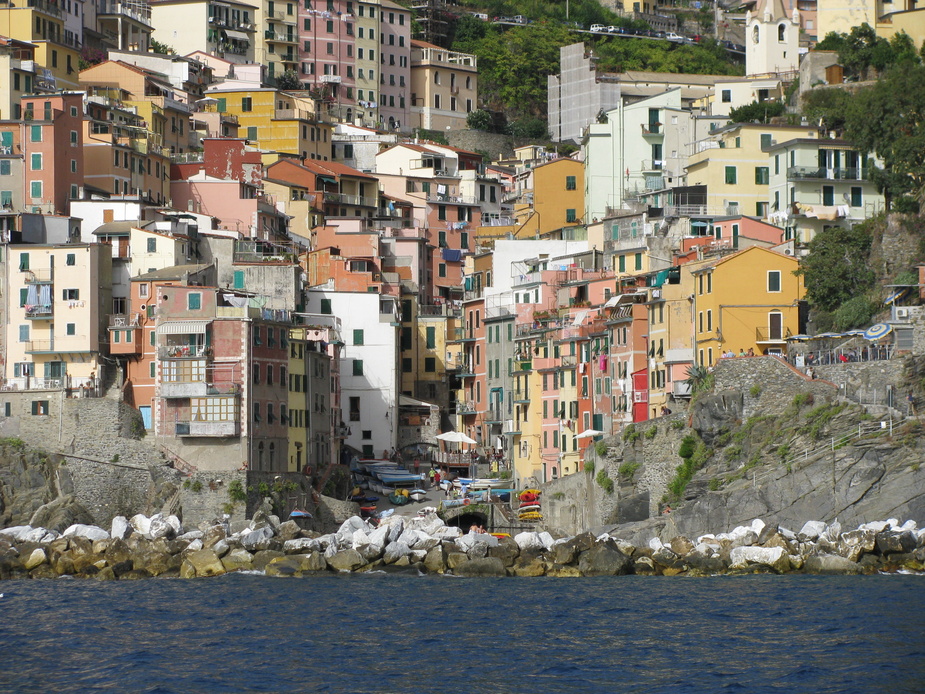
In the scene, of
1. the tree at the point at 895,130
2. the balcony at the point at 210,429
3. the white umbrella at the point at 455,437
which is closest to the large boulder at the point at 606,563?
the balcony at the point at 210,429

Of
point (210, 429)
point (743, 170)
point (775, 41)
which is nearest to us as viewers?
point (210, 429)

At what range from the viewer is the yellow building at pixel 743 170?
331 feet

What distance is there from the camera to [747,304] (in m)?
81.2

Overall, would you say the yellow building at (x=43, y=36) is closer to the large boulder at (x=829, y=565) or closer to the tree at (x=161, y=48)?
the tree at (x=161, y=48)

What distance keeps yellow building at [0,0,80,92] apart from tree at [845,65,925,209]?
1997 inches

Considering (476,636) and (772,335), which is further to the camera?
(772,335)

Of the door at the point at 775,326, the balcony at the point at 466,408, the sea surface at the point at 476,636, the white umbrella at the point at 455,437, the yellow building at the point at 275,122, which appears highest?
the yellow building at the point at 275,122

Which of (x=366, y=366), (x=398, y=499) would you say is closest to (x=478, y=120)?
(x=366, y=366)

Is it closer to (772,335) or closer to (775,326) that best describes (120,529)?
(772,335)

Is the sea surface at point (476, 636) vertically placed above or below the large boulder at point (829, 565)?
below

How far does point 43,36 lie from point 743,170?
Answer: 4842cm

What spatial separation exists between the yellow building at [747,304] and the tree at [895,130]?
10515mm

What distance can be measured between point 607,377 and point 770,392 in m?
14.8

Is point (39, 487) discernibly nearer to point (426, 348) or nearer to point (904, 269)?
point (426, 348)
